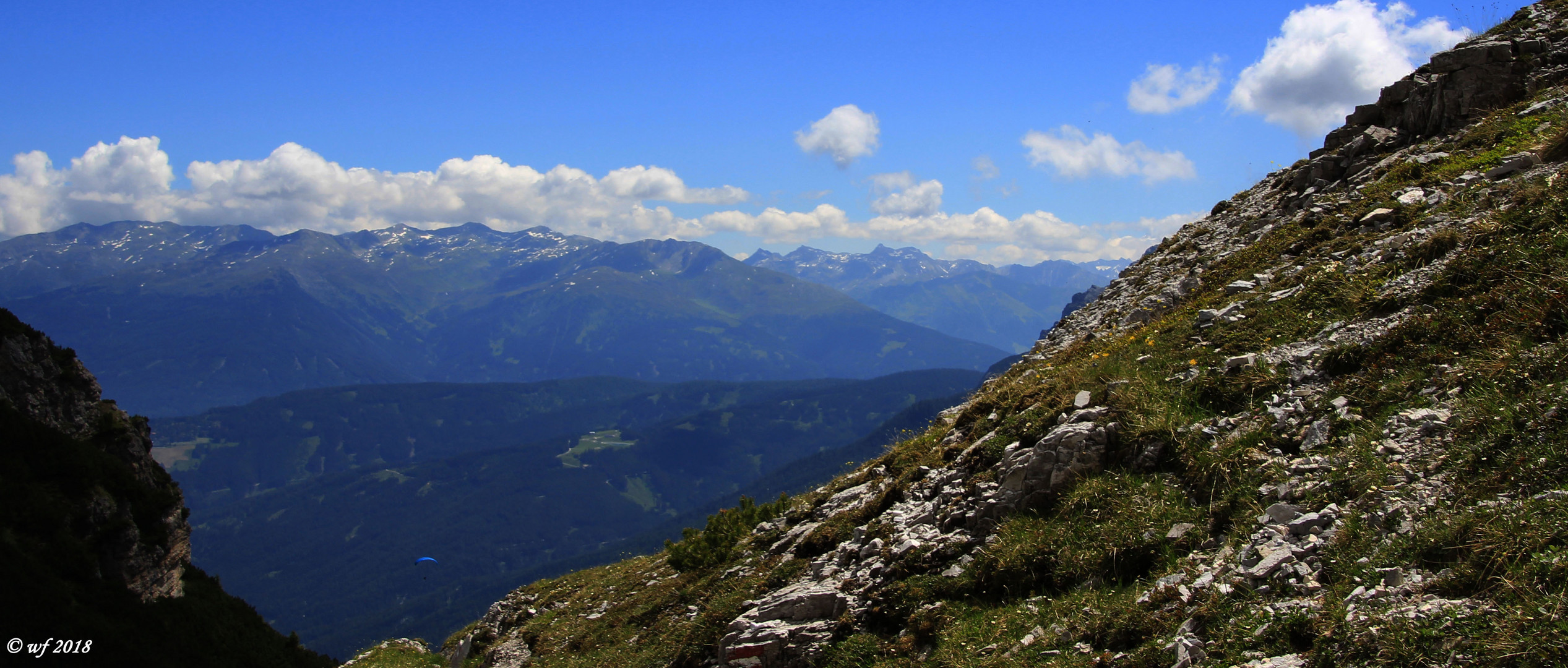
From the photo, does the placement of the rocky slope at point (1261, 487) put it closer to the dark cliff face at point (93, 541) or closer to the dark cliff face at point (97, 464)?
the dark cliff face at point (93, 541)

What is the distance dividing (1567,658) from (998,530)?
6.67 m

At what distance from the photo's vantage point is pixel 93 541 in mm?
41500

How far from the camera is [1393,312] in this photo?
448 inches

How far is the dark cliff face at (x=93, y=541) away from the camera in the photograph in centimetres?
3647

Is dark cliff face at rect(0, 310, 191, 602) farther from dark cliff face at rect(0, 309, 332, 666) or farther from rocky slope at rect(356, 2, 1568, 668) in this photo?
rocky slope at rect(356, 2, 1568, 668)

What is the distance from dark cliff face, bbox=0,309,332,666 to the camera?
36.5m

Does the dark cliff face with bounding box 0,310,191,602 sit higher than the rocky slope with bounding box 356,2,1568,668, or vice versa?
the rocky slope with bounding box 356,2,1568,668

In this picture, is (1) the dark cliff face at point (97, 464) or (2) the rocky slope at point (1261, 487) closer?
(2) the rocky slope at point (1261, 487)

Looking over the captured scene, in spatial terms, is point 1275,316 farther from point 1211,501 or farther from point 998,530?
point 998,530

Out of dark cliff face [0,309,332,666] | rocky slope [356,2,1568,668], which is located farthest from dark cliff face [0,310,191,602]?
rocky slope [356,2,1568,668]

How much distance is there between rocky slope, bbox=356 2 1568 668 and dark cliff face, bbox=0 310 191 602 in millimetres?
39790

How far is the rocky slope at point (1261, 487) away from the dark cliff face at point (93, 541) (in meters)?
33.6

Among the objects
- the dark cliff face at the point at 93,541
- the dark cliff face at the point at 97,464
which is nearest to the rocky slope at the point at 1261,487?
the dark cliff face at the point at 93,541

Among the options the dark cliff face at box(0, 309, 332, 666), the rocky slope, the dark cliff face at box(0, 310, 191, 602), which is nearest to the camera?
the rocky slope
